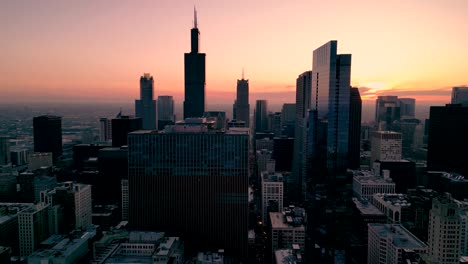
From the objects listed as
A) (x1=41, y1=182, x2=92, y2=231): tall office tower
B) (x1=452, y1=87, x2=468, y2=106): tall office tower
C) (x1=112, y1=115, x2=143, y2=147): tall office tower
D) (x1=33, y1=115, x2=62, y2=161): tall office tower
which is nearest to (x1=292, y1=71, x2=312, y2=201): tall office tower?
(x1=452, y1=87, x2=468, y2=106): tall office tower

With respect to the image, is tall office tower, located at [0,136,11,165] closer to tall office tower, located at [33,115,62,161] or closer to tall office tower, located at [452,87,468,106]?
tall office tower, located at [33,115,62,161]

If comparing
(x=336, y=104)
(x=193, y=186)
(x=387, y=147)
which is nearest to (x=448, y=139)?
(x=387, y=147)

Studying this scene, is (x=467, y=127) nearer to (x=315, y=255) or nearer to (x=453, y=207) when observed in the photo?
(x=315, y=255)

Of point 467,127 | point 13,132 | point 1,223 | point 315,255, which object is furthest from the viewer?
point 13,132

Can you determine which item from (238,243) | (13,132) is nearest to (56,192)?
(238,243)

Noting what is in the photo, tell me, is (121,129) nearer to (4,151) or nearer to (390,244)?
(4,151)
